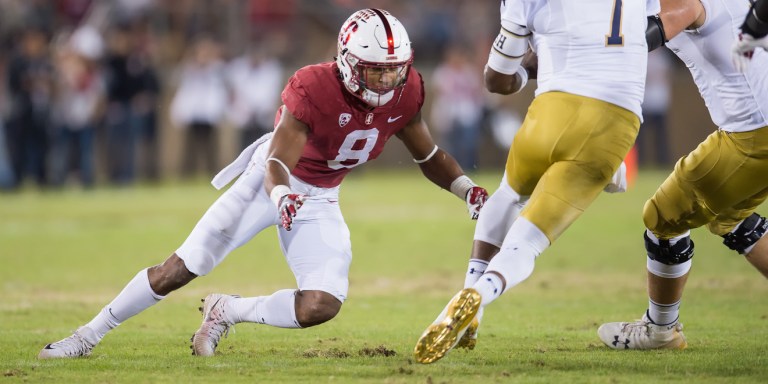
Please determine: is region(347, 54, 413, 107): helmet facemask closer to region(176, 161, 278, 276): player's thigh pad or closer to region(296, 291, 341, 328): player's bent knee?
region(176, 161, 278, 276): player's thigh pad

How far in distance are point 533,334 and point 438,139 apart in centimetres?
1530

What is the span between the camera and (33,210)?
15078mm

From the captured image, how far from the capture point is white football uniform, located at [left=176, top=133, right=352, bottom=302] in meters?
5.79

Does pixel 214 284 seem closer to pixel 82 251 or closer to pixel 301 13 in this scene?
pixel 82 251

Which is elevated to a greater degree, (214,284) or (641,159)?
(214,284)

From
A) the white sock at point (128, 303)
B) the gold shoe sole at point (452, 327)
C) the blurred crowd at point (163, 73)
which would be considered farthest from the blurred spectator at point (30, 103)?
the gold shoe sole at point (452, 327)

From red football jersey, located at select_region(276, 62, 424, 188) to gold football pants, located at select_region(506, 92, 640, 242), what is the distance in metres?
0.89

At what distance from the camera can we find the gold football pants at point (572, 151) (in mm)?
5258

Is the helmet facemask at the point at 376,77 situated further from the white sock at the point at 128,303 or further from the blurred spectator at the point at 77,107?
the blurred spectator at the point at 77,107

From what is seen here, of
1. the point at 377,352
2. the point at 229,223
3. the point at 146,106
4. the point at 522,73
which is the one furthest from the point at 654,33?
the point at 146,106

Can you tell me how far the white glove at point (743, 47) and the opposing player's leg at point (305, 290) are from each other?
223 cm

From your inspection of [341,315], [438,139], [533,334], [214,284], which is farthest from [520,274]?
[438,139]

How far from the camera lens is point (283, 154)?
18.5ft

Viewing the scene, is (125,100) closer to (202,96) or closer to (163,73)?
(202,96)
